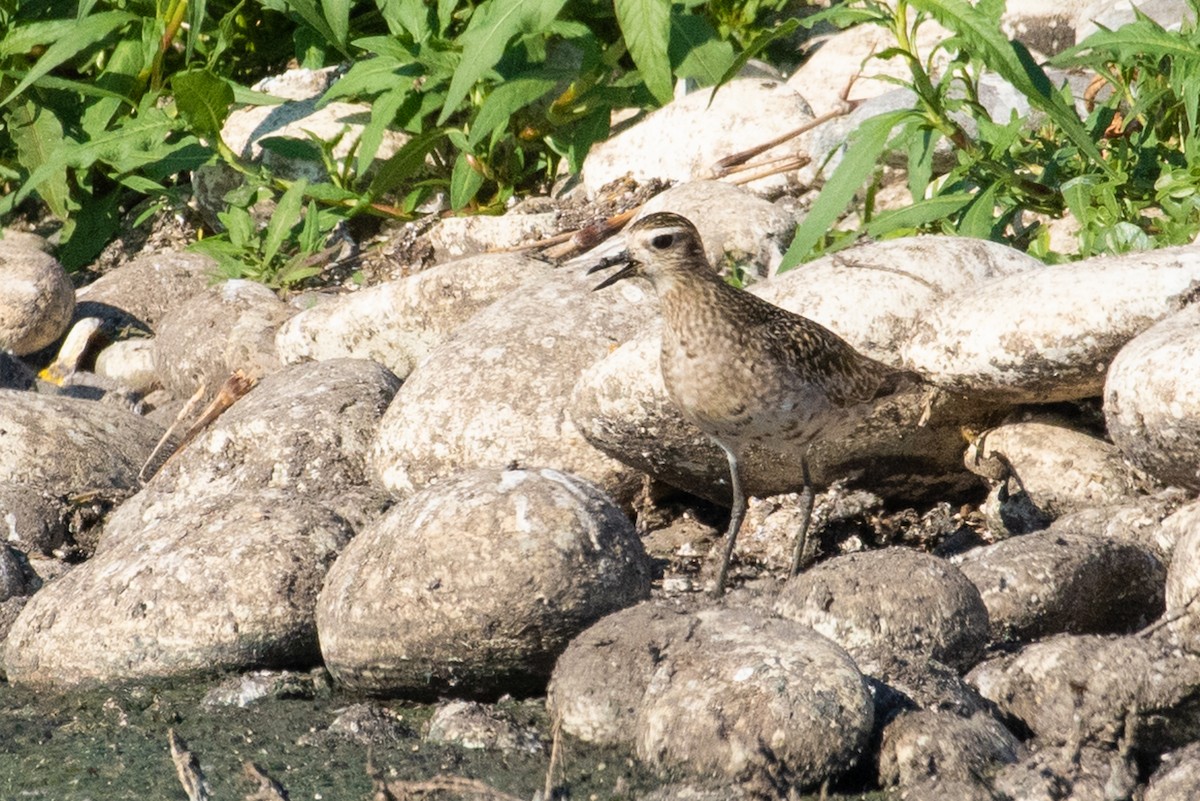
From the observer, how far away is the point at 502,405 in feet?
22.3

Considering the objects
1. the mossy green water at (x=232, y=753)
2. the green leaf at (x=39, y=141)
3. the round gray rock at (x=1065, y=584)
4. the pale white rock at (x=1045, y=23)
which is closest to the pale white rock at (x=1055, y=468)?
the round gray rock at (x=1065, y=584)

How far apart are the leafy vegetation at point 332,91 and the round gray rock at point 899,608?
13.0 ft

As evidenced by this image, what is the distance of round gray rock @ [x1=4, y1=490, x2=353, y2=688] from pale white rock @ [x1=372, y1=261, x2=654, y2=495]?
41.4 inches

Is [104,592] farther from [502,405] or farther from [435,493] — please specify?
[502,405]

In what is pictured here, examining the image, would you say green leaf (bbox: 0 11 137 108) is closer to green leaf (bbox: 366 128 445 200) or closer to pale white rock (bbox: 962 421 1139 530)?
green leaf (bbox: 366 128 445 200)

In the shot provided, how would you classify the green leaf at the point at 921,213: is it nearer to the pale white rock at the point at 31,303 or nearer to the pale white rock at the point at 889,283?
the pale white rock at the point at 889,283

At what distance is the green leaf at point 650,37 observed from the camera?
26.7 ft

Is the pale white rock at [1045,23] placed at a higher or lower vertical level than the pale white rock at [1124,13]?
lower

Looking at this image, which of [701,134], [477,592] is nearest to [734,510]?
[477,592]

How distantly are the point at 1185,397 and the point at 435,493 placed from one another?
255 centimetres

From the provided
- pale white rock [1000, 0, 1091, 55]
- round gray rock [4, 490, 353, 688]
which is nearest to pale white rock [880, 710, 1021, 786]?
round gray rock [4, 490, 353, 688]

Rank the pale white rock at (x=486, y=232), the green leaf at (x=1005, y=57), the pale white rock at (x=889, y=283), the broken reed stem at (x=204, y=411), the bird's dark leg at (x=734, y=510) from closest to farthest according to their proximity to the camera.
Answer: the bird's dark leg at (x=734, y=510) → the pale white rock at (x=889, y=283) → the green leaf at (x=1005, y=57) → the broken reed stem at (x=204, y=411) → the pale white rock at (x=486, y=232)

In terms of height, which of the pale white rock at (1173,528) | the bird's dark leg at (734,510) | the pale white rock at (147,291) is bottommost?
the pale white rock at (147,291)

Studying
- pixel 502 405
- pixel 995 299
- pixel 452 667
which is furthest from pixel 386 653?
pixel 995 299
